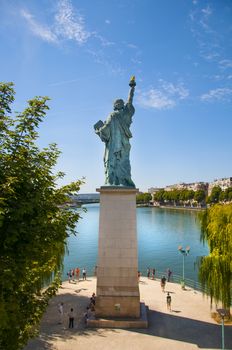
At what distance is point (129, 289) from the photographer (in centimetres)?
1494

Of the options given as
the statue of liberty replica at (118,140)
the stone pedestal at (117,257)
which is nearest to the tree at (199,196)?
the statue of liberty replica at (118,140)

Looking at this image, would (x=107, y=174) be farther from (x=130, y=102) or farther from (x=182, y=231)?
(x=182, y=231)

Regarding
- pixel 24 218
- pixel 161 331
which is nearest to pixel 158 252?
pixel 161 331

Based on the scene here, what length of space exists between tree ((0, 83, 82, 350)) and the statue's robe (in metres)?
8.51

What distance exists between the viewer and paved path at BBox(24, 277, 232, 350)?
12.7 metres

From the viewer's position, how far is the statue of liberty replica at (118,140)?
53.9ft

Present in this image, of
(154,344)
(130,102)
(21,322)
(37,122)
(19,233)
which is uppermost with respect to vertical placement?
(130,102)

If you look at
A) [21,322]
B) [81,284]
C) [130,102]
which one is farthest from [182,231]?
[21,322]

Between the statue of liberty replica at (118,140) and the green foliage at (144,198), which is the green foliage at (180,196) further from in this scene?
the statue of liberty replica at (118,140)

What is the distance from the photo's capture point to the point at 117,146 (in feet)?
54.9

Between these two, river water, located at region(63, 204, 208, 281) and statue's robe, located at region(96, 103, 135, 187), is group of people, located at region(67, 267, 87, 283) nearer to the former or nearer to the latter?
river water, located at region(63, 204, 208, 281)

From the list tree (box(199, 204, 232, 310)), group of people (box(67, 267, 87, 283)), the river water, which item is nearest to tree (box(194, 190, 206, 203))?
the river water

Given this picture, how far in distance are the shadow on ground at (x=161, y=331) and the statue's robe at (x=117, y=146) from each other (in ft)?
21.4

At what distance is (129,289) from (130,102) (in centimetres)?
938
